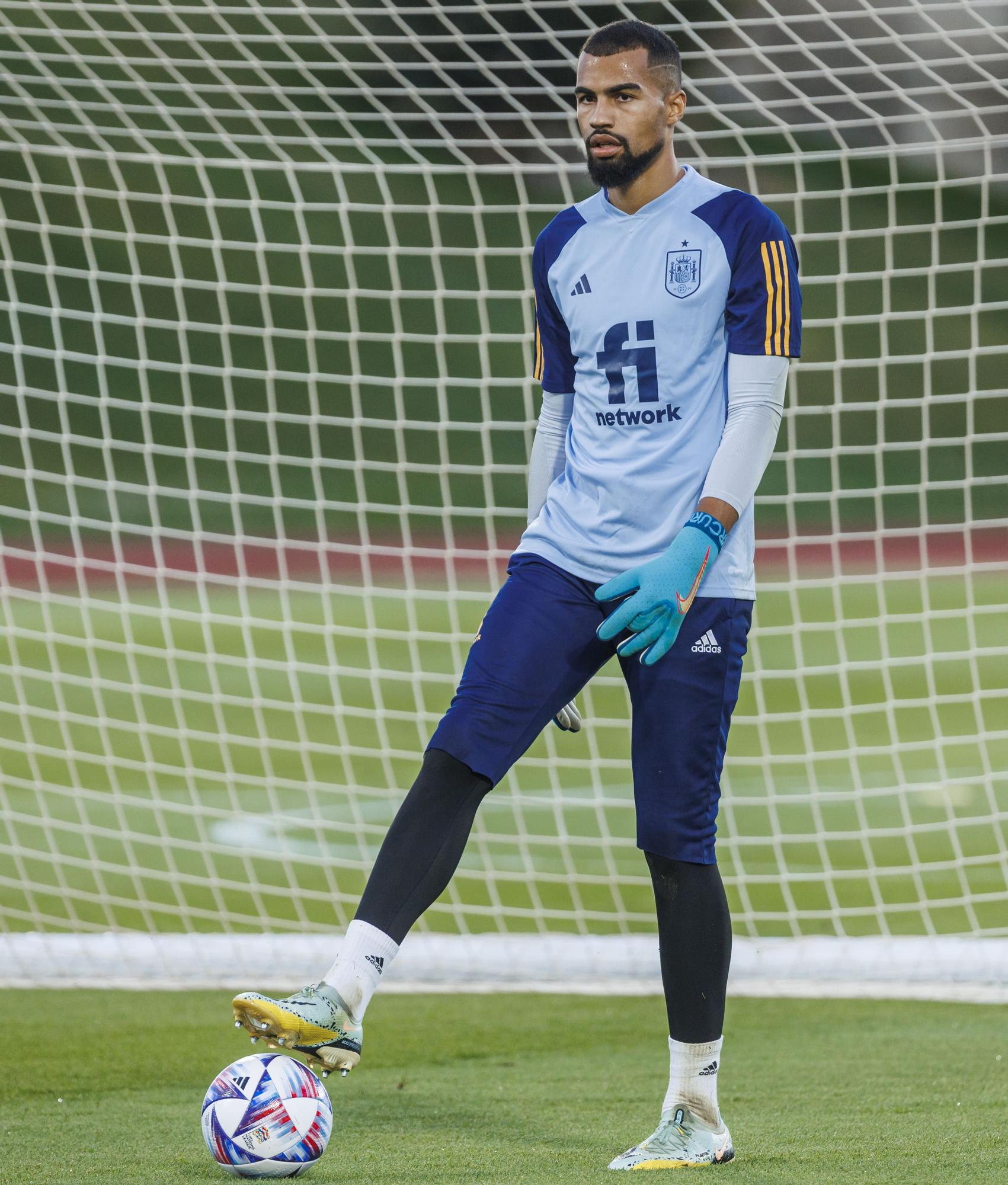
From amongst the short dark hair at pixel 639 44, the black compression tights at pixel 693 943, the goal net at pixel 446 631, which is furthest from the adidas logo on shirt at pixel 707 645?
the goal net at pixel 446 631

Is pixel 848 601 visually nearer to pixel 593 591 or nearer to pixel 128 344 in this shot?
pixel 128 344

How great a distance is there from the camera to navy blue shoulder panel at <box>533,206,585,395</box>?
284cm

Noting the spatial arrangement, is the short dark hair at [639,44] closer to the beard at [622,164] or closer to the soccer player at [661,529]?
the soccer player at [661,529]

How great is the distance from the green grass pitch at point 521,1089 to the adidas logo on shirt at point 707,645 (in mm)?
835

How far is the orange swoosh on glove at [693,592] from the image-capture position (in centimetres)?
256

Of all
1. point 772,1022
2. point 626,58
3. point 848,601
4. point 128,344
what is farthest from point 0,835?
point 128,344

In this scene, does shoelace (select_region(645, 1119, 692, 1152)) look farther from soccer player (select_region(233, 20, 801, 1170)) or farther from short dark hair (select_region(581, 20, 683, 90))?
short dark hair (select_region(581, 20, 683, 90))

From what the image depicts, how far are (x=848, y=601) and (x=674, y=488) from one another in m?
11.7

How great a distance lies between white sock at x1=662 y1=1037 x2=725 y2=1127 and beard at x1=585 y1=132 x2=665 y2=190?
144 cm

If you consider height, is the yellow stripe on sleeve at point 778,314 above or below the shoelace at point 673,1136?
above

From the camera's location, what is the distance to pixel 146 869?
231 inches

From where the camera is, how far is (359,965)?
7.93ft

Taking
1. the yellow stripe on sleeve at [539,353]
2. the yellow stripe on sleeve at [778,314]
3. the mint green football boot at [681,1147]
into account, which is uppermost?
the yellow stripe on sleeve at [778,314]

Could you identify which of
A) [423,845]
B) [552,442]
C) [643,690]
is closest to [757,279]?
[552,442]
